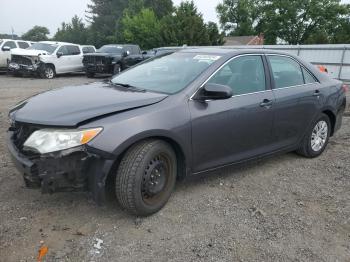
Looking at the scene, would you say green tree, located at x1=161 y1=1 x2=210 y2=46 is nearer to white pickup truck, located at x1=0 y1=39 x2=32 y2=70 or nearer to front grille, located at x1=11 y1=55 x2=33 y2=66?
white pickup truck, located at x1=0 y1=39 x2=32 y2=70

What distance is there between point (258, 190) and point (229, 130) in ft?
2.71

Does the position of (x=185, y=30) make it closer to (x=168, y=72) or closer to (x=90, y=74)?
(x=90, y=74)

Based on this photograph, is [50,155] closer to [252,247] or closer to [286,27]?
[252,247]

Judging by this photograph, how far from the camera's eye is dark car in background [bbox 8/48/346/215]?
3115 mm

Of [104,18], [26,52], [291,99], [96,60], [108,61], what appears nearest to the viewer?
[291,99]

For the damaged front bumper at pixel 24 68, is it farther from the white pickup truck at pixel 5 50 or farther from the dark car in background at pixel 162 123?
the dark car in background at pixel 162 123

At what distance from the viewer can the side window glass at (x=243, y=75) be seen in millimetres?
4091

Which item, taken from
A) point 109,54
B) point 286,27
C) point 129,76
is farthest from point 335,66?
point 286,27

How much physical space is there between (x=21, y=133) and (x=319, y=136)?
13.3ft

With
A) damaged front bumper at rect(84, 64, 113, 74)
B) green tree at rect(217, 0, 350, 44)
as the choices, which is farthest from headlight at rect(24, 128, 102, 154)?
green tree at rect(217, 0, 350, 44)

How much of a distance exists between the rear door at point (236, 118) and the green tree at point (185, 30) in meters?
30.8

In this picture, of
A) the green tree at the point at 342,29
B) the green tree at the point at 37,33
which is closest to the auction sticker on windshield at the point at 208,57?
the green tree at the point at 342,29

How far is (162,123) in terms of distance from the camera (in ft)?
11.3

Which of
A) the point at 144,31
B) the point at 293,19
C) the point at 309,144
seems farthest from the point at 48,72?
the point at 293,19
